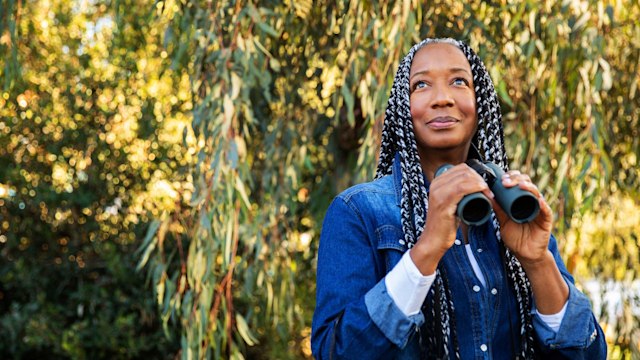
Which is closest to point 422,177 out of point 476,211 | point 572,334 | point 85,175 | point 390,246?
point 390,246

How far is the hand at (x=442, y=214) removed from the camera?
154 cm

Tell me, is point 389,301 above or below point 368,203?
below

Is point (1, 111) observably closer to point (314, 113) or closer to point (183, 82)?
point (183, 82)

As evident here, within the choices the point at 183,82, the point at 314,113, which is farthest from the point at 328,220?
the point at 183,82

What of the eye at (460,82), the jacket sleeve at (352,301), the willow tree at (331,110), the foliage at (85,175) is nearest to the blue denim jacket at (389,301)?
the jacket sleeve at (352,301)

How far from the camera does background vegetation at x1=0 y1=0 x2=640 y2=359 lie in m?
4.04

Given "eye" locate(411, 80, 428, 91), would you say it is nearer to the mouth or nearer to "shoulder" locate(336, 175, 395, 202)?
the mouth

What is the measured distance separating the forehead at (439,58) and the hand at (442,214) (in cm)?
34

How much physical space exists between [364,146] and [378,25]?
1.72 feet

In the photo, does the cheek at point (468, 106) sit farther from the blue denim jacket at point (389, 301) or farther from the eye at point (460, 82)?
the blue denim jacket at point (389, 301)

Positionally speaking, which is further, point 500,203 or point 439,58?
point 439,58

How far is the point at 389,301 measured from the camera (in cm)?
157

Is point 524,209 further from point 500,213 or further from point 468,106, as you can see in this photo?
point 468,106

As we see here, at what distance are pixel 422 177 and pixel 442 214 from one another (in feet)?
0.89
